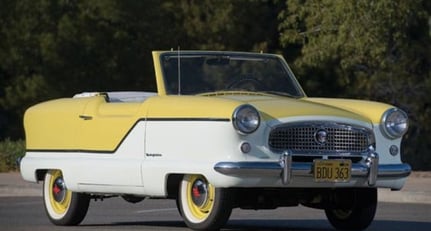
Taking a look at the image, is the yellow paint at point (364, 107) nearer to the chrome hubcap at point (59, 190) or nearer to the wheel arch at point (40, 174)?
the chrome hubcap at point (59, 190)

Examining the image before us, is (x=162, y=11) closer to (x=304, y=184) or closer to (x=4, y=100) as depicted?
(x=4, y=100)

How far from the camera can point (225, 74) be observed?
1249 cm

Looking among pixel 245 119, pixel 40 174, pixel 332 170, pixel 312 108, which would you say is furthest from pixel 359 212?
pixel 40 174

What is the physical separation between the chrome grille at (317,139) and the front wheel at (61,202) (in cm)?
256

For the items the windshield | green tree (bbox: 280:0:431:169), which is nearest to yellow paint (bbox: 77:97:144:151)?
the windshield

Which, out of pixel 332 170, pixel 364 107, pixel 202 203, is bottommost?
pixel 202 203

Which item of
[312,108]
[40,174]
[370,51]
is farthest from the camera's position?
[370,51]

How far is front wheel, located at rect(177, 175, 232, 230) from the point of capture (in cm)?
1087

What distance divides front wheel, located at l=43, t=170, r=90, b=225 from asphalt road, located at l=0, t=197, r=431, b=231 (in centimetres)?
11

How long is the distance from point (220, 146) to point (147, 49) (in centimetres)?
2077

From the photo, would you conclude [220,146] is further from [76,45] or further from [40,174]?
[76,45]

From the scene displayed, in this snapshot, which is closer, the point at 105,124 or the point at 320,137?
the point at 320,137

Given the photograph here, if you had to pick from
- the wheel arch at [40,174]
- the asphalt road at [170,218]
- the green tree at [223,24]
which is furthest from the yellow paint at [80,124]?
the green tree at [223,24]

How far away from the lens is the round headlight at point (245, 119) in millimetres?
10781
